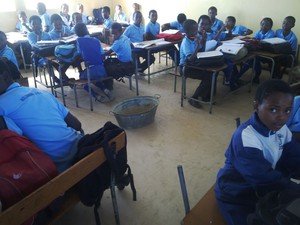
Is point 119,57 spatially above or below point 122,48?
below

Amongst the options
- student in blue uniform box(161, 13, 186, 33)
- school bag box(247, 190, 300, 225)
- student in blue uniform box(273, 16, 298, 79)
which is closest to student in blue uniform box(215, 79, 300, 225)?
school bag box(247, 190, 300, 225)

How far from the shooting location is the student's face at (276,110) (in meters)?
1.10

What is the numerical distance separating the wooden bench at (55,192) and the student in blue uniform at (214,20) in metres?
4.75

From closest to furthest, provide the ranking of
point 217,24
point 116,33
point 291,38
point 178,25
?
point 116,33 < point 291,38 < point 217,24 < point 178,25

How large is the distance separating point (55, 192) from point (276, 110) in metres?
1.00

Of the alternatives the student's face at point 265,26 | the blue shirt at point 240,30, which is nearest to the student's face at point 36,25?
the blue shirt at point 240,30

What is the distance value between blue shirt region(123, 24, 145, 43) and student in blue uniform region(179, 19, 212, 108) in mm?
1800

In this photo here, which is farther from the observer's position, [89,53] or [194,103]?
[194,103]

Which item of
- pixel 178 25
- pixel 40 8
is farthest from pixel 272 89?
pixel 40 8

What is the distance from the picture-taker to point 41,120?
138 centimetres

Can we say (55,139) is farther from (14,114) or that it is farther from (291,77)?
(291,77)

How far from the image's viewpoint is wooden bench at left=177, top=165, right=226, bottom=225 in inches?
44.8

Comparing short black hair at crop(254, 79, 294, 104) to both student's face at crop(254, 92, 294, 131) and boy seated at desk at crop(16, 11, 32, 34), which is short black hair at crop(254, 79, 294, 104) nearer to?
student's face at crop(254, 92, 294, 131)

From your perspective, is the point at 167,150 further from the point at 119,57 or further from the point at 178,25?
the point at 178,25
